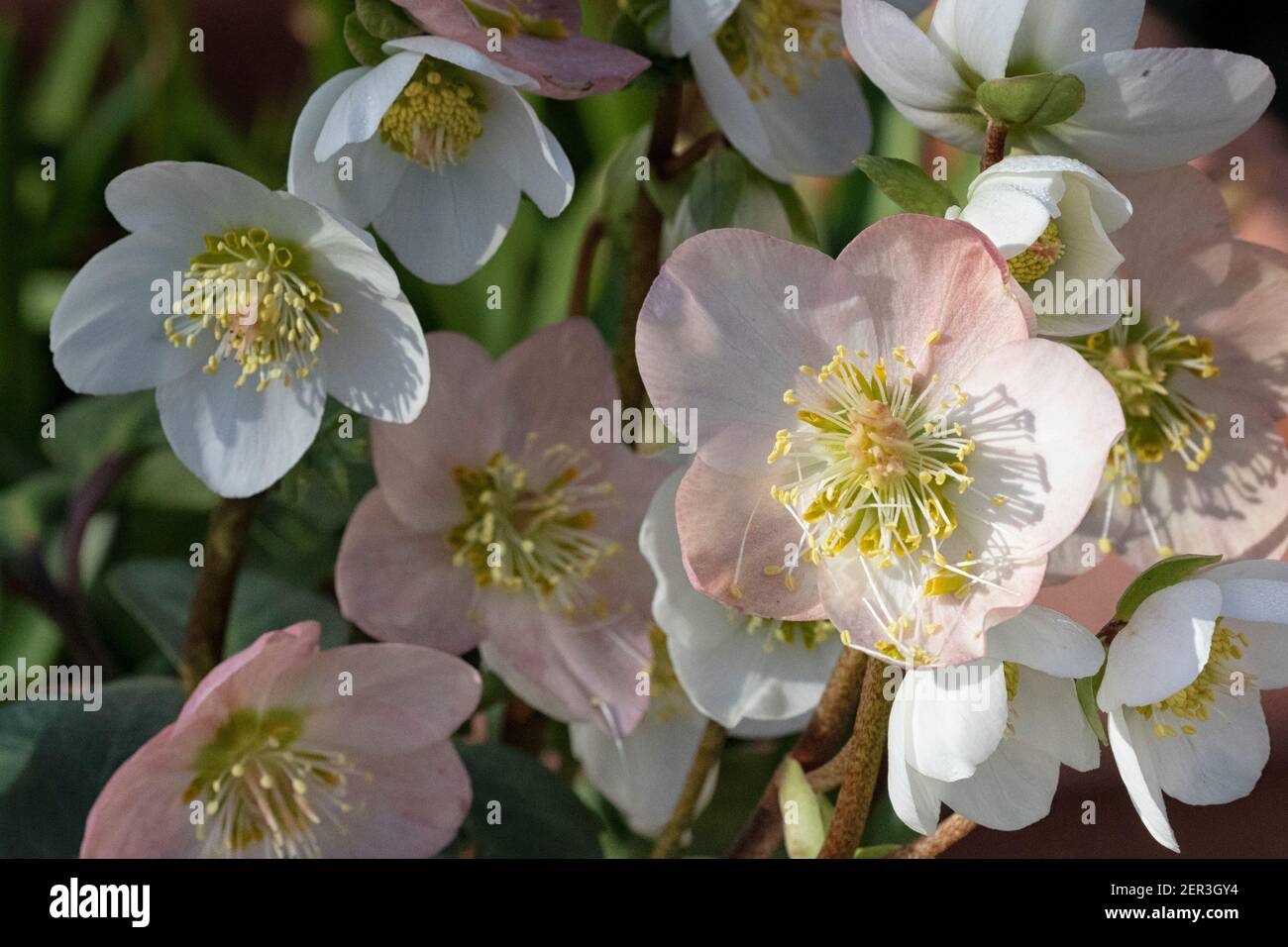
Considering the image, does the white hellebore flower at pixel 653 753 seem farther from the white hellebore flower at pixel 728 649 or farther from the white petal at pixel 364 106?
the white petal at pixel 364 106

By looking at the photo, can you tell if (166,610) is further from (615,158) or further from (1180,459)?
(1180,459)

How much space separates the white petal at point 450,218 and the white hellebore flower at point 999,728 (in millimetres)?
211

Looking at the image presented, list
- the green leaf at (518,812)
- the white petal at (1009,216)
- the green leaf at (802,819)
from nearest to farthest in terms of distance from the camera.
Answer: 1. the white petal at (1009,216)
2. the green leaf at (802,819)
3. the green leaf at (518,812)

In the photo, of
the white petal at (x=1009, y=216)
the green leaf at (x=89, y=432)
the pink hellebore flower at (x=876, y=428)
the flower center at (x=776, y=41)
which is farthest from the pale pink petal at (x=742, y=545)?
the green leaf at (x=89, y=432)

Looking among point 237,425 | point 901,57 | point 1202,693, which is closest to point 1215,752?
point 1202,693

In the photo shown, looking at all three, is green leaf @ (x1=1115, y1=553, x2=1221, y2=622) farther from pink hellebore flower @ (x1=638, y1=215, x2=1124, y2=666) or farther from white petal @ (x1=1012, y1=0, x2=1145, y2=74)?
white petal @ (x1=1012, y1=0, x2=1145, y2=74)

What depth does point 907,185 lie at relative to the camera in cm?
40

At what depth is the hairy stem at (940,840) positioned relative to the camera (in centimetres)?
43

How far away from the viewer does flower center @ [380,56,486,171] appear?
1.55ft

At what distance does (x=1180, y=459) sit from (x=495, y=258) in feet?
1.42

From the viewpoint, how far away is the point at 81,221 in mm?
952

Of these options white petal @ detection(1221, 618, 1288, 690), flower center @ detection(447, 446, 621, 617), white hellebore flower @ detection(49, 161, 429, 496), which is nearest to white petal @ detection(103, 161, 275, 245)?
white hellebore flower @ detection(49, 161, 429, 496)

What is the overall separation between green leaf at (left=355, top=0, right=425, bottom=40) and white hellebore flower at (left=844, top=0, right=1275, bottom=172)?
0.46 ft
